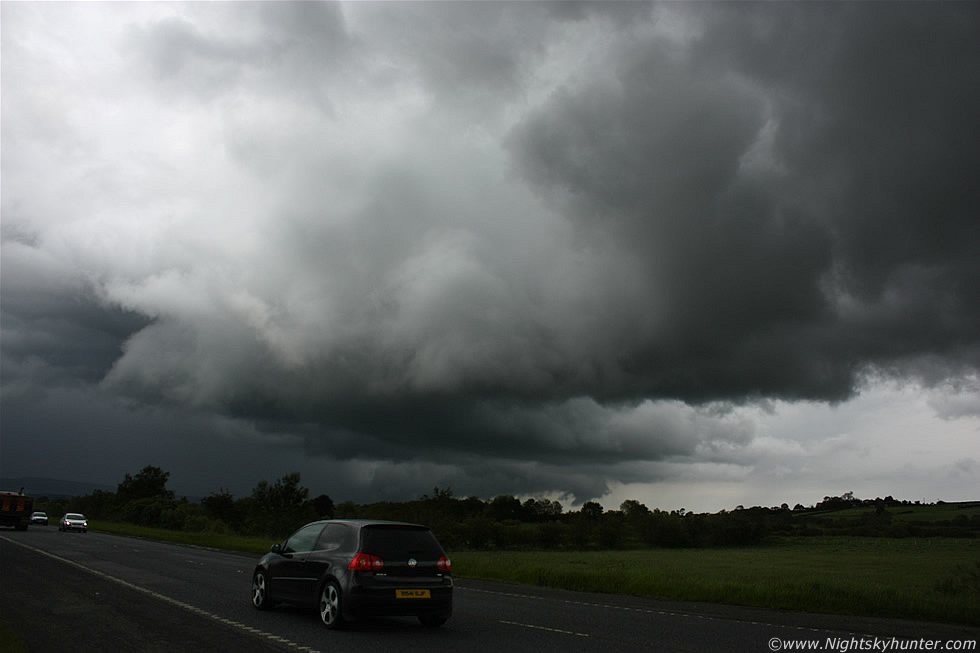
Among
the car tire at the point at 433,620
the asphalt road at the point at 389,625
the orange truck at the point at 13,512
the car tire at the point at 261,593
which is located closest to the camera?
the asphalt road at the point at 389,625

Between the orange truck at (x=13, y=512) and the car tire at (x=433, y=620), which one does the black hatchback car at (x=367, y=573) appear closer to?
the car tire at (x=433, y=620)

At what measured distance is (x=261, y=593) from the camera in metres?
15.6

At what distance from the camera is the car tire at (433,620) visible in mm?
14102

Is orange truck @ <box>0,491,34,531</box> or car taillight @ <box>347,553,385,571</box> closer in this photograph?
car taillight @ <box>347,553,385,571</box>

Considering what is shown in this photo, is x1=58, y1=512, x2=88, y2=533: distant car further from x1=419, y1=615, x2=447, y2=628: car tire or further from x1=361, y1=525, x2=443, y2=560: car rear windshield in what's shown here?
x1=361, y1=525, x2=443, y2=560: car rear windshield

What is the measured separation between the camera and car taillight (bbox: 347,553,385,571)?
42.9 ft

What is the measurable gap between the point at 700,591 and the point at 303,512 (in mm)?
60422

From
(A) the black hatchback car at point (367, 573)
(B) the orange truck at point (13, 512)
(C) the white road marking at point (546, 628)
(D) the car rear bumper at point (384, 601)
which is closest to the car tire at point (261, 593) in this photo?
(A) the black hatchback car at point (367, 573)

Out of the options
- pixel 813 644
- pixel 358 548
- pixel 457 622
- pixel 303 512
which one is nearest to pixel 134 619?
pixel 358 548

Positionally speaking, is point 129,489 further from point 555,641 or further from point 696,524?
point 555,641

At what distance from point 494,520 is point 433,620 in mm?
91758

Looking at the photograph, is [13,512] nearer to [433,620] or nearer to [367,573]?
[433,620]

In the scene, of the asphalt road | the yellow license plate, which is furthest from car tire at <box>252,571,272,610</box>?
the yellow license plate

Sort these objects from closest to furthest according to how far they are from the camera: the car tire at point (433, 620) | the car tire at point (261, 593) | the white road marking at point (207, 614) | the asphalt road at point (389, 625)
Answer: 1. the white road marking at point (207, 614)
2. the asphalt road at point (389, 625)
3. the car tire at point (433, 620)
4. the car tire at point (261, 593)
